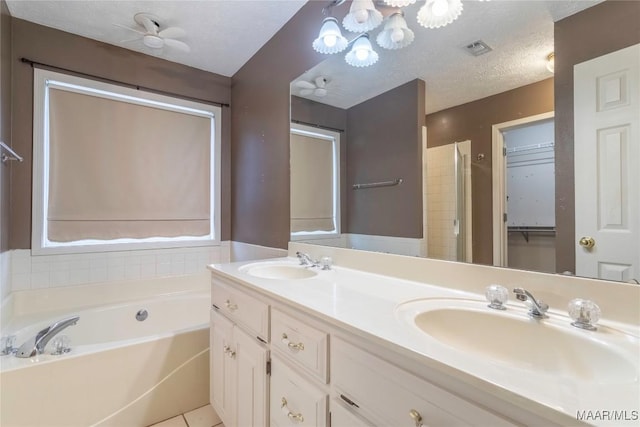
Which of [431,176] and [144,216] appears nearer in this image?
[431,176]

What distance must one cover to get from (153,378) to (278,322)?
1.19 m

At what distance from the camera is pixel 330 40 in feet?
5.28

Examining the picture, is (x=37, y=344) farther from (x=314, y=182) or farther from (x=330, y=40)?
(x=330, y=40)

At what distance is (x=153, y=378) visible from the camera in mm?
1709

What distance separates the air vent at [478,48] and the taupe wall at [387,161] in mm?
224

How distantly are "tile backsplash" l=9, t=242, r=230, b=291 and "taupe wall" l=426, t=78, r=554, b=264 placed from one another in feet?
7.52

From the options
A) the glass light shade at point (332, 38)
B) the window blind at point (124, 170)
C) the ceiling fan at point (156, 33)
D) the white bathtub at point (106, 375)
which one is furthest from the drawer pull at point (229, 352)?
the ceiling fan at point (156, 33)

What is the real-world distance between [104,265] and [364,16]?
2.48 meters

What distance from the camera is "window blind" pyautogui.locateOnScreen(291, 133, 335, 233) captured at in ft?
5.97

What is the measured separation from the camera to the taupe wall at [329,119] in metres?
1.70

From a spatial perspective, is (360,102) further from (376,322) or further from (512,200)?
(376,322)

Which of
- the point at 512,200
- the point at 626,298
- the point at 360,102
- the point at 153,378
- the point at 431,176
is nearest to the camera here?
the point at 626,298

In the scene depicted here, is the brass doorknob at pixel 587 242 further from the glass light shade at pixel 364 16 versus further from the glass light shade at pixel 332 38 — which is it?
the glass light shade at pixel 332 38

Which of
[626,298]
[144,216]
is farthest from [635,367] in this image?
[144,216]
